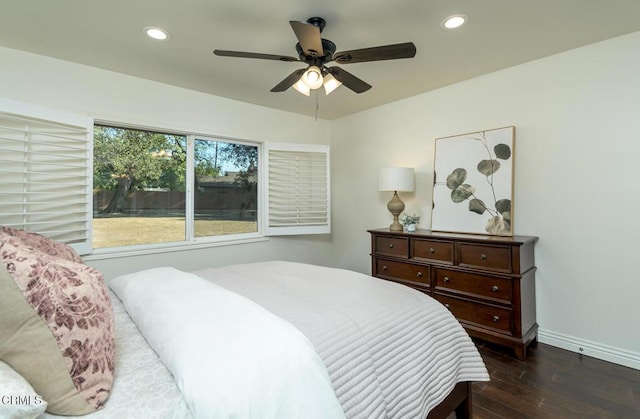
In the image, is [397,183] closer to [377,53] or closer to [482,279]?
[482,279]

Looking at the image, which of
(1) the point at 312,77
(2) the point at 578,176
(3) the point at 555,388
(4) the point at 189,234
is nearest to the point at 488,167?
(2) the point at 578,176

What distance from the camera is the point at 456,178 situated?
3.11m

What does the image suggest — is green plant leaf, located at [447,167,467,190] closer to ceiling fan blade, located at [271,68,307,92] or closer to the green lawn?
ceiling fan blade, located at [271,68,307,92]

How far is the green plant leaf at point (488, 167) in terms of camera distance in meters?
2.86

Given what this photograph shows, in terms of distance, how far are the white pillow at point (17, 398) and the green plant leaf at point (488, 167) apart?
3268 mm

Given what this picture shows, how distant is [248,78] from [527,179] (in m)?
2.83

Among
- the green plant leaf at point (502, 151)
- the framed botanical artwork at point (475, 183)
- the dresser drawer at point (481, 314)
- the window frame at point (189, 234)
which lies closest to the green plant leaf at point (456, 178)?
the framed botanical artwork at point (475, 183)

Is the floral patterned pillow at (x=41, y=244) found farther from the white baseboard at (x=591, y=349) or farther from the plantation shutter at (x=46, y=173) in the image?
the white baseboard at (x=591, y=349)

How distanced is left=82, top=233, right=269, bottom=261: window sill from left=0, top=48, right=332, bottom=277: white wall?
0.15ft

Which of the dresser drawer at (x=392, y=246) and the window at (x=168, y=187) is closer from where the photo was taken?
the window at (x=168, y=187)

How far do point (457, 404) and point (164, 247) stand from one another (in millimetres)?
2910

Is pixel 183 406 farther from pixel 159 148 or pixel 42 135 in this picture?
pixel 159 148

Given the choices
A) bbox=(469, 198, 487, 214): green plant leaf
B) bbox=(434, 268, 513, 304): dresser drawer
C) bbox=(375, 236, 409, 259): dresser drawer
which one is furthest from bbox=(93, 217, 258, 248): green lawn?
bbox=(469, 198, 487, 214): green plant leaf

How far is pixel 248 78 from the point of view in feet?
9.80
